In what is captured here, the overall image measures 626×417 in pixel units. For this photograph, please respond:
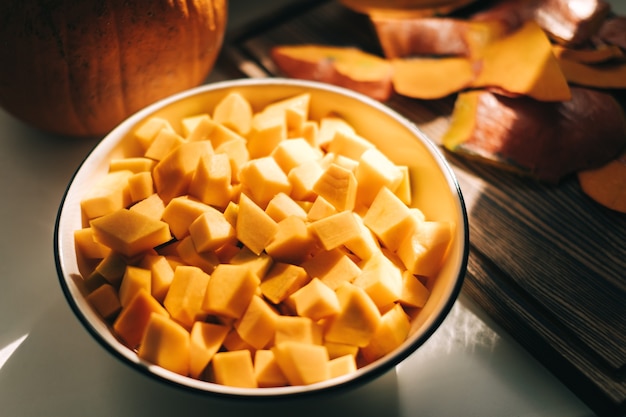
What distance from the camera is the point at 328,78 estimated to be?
1078 millimetres

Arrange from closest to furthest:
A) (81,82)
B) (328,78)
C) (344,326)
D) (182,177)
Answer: (344,326) → (182,177) → (81,82) → (328,78)

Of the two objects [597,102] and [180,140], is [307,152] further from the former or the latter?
[597,102]

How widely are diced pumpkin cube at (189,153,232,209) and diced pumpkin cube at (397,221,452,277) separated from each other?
9.9 inches

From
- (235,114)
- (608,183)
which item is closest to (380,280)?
(235,114)

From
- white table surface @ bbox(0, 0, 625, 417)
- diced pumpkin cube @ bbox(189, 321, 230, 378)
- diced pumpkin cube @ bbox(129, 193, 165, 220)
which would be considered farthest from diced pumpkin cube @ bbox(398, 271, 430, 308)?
diced pumpkin cube @ bbox(129, 193, 165, 220)

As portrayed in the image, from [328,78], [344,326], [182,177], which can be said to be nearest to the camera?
[344,326]

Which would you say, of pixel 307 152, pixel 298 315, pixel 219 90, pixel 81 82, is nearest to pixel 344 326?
pixel 298 315

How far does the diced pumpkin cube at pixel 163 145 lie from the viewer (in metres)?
0.82

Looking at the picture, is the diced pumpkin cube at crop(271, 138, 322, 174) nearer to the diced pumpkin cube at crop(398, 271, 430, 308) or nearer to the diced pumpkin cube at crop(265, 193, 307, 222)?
the diced pumpkin cube at crop(265, 193, 307, 222)

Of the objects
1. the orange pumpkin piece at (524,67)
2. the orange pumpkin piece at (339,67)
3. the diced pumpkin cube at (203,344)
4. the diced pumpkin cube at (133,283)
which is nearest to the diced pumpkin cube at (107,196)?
the diced pumpkin cube at (133,283)

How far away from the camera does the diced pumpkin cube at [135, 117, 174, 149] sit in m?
0.83

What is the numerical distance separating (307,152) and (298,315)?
0.26 m

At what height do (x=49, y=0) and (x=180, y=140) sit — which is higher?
(x=49, y=0)

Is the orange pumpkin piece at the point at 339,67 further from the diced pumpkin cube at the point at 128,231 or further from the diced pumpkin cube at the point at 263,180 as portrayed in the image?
the diced pumpkin cube at the point at 128,231
